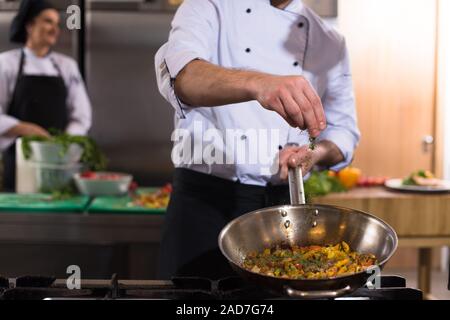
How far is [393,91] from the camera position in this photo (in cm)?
258

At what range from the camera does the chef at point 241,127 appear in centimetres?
136

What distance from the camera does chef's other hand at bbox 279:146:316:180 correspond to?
1180mm

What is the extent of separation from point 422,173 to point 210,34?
129cm

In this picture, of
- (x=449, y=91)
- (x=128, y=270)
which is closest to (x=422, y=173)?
(x=449, y=91)

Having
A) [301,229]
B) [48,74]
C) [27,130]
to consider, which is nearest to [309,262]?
[301,229]

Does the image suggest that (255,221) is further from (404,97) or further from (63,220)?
(404,97)

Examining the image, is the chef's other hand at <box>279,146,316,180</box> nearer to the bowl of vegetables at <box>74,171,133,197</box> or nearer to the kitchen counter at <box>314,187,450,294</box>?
the kitchen counter at <box>314,187,450,294</box>

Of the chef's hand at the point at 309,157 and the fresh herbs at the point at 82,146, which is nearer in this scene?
the chef's hand at the point at 309,157

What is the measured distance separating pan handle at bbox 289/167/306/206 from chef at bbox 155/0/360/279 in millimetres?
123

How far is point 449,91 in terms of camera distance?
6.44 feet

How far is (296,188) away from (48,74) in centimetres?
131

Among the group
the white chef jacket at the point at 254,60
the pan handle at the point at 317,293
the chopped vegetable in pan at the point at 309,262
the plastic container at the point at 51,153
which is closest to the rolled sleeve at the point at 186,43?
the white chef jacket at the point at 254,60

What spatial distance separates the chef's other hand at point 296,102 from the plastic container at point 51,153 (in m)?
1.22

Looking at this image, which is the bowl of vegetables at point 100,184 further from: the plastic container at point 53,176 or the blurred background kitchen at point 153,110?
the blurred background kitchen at point 153,110
